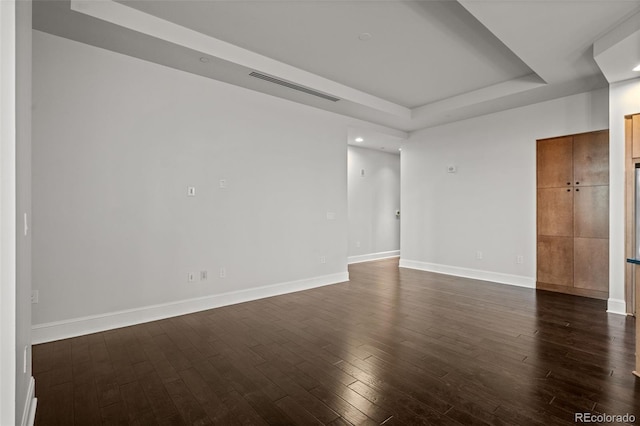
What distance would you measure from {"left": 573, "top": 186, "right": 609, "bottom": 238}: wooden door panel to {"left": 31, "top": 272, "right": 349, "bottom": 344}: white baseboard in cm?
417

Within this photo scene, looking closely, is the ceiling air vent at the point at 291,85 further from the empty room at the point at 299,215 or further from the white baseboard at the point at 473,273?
the white baseboard at the point at 473,273

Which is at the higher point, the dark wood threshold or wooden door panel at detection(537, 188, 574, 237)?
wooden door panel at detection(537, 188, 574, 237)

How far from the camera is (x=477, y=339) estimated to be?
299cm

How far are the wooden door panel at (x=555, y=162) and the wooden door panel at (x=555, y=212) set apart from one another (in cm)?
12

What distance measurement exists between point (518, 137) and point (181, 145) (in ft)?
17.2

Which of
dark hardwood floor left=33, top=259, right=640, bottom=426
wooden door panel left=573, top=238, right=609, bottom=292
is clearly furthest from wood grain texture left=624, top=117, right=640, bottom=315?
wooden door panel left=573, top=238, right=609, bottom=292

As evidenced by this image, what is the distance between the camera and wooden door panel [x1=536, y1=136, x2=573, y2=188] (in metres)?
4.67

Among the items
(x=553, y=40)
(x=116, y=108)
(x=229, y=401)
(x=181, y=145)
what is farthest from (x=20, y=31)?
(x=553, y=40)

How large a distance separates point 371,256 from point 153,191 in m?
5.49

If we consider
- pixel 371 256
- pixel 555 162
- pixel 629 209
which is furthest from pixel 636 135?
pixel 371 256

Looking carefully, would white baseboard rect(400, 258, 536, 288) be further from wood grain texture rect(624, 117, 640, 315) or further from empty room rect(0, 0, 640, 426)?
wood grain texture rect(624, 117, 640, 315)

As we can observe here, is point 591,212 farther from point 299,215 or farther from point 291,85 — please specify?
point 291,85

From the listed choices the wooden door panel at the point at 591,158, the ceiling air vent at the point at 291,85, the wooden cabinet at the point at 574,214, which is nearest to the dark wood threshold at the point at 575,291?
the wooden cabinet at the point at 574,214

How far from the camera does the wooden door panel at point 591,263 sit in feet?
14.2
